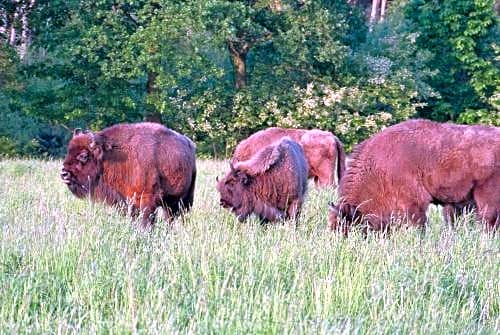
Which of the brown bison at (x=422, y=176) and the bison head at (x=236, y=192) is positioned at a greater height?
the brown bison at (x=422, y=176)

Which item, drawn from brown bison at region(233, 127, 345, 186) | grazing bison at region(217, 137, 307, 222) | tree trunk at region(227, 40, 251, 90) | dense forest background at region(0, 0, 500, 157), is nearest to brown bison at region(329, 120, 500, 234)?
grazing bison at region(217, 137, 307, 222)

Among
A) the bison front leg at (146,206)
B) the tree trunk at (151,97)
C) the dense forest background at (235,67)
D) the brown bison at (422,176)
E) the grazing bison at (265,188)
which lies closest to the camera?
the brown bison at (422,176)

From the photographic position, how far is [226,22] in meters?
25.7

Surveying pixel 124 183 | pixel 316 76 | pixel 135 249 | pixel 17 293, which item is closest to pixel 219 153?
pixel 316 76

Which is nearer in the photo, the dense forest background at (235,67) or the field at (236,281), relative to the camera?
the field at (236,281)

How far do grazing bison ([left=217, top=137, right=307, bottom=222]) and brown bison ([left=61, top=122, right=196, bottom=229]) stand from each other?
626 mm

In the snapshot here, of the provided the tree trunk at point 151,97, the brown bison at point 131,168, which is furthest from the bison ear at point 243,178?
the tree trunk at point 151,97

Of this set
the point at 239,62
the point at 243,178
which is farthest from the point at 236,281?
the point at 239,62

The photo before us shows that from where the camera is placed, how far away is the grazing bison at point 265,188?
10.3m

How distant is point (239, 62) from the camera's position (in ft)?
98.9

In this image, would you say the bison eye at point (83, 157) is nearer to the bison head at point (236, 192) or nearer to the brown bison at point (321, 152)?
the bison head at point (236, 192)

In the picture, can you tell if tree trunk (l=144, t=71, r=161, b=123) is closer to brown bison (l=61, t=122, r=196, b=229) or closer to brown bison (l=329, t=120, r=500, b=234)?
brown bison (l=61, t=122, r=196, b=229)

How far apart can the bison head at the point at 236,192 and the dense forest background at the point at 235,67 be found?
15306mm

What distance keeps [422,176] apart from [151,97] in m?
18.1
